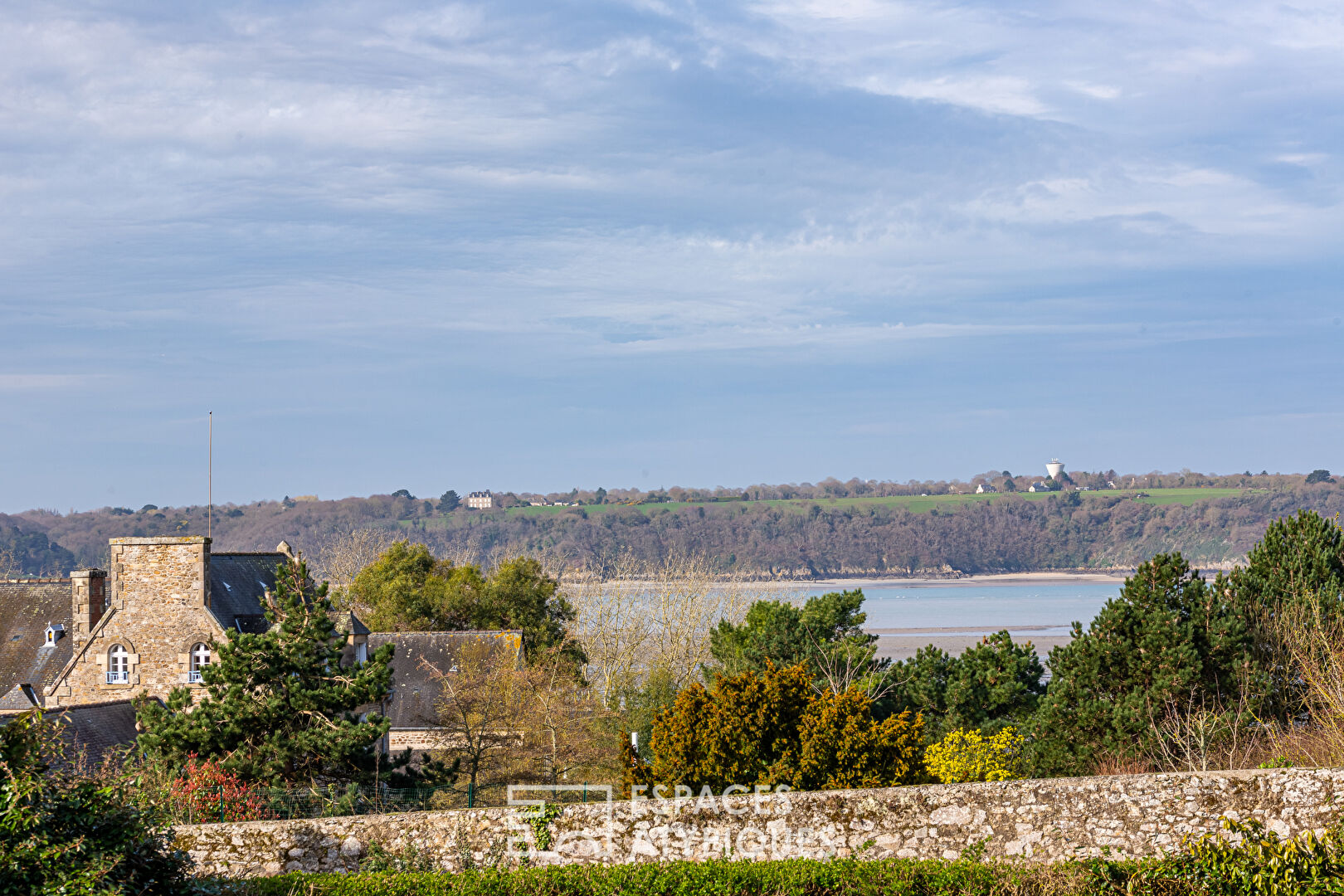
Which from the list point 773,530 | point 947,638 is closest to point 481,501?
point 773,530

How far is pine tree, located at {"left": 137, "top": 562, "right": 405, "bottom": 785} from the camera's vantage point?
18.7m

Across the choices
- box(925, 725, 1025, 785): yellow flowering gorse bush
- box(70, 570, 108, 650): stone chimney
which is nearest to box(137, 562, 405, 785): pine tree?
box(925, 725, 1025, 785): yellow flowering gorse bush

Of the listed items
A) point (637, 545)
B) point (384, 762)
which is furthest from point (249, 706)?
point (637, 545)

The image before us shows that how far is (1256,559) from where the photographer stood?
804 inches

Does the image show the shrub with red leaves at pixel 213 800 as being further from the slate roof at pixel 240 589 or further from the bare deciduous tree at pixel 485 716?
the bare deciduous tree at pixel 485 716

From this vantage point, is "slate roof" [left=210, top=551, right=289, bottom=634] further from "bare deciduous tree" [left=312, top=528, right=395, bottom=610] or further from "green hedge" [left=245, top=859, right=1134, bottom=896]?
"green hedge" [left=245, top=859, right=1134, bottom=896]

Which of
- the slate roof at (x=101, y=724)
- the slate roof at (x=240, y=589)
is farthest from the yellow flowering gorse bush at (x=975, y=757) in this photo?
the slate roof at (x=240, y=589)

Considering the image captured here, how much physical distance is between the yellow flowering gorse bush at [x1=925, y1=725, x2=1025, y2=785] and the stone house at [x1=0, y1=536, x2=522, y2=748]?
45.4 feet

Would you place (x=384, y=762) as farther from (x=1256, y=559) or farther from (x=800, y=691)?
(x=1256, y=559)

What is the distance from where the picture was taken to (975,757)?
20266 millimetres

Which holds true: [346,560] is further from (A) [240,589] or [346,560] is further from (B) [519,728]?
(A) [240,589]

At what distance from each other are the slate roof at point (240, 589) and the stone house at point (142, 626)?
0.10ft

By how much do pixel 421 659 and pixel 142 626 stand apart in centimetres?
1206

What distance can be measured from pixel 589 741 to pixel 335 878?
24.3 metres
